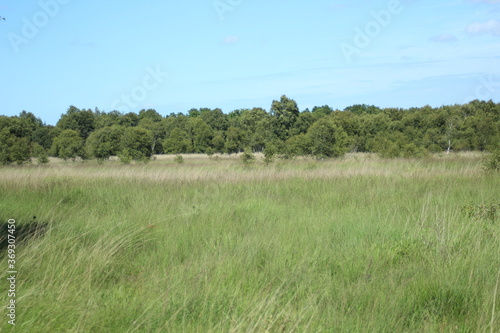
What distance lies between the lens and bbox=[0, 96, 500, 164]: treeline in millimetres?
32406

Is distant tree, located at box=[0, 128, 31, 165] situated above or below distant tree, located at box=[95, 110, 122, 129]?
below

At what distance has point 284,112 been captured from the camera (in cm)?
5675

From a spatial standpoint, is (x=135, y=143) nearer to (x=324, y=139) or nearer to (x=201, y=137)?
(x=324, y=139)

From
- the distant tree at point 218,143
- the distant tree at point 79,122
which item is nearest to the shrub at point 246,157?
the distant tree at point 218,143

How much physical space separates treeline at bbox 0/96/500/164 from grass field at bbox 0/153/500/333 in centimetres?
1389

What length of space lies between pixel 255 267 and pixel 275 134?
5258 cm

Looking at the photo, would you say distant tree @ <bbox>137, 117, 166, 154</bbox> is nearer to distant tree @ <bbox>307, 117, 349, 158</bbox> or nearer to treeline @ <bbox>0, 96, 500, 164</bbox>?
treeline @ <bbox>0, 96, 500, 164</bbox>

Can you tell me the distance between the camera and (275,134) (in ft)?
186

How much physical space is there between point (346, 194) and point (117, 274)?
551 centimetres

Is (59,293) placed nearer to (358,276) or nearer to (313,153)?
(358,276)

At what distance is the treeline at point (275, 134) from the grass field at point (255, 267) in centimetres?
1389

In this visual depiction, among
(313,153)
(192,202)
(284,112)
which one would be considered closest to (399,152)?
(313,153)

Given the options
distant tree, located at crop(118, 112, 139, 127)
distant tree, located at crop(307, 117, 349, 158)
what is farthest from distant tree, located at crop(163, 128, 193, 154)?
distant tree, located at crop(307, 117, 349, 158)

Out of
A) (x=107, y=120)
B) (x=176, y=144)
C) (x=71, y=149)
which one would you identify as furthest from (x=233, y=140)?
(x=71, y=149)
